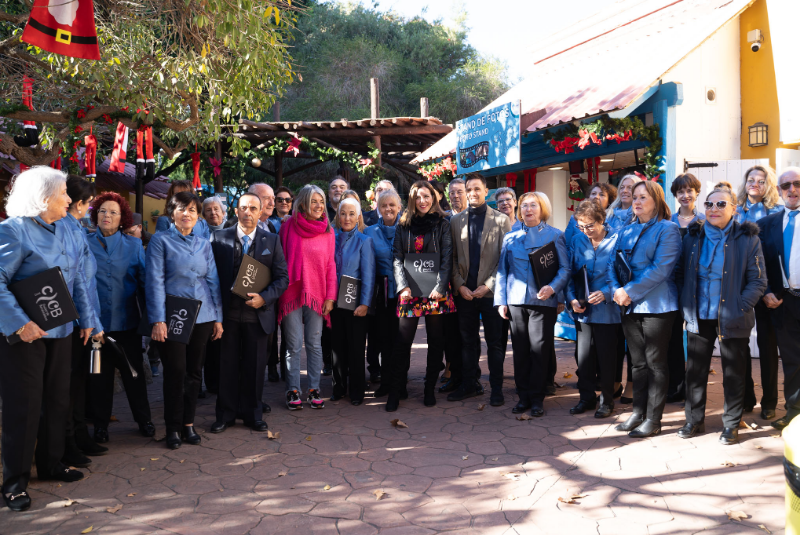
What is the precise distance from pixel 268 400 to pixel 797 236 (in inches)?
185

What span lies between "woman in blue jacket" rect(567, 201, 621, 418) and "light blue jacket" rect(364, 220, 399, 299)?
1.61 meters

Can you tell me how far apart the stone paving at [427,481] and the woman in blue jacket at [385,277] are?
0.84 meters

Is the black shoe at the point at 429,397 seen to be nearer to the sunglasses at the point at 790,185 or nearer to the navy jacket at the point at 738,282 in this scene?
the navy jacket at the point at 738,282

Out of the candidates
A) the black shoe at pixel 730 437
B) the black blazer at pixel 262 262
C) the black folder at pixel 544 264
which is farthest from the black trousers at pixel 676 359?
the black blazer at pixel 262 262

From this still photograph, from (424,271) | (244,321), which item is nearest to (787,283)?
(424,271)

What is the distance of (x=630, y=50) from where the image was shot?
30.4 ft

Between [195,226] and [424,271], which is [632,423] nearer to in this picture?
[424,271]

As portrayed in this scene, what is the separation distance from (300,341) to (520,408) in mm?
2017

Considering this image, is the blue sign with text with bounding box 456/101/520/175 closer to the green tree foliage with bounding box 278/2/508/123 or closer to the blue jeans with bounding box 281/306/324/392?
the blue jeans with bounding box 281/306/324/392

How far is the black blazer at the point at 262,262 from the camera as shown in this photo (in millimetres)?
4949

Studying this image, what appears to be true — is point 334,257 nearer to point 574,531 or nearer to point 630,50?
point 574,531

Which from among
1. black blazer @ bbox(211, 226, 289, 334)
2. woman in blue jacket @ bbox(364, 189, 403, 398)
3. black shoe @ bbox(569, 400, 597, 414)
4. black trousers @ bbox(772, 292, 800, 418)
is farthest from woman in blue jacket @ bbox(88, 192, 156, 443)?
A: black trousers @ bbox(772, 292, 800, 418)

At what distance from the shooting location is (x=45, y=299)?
141 inches

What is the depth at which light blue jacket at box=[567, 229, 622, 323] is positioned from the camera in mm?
5004
